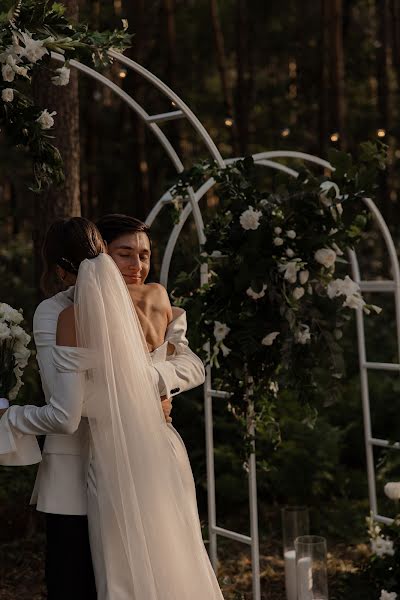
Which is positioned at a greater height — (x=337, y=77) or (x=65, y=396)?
(x=337, y=77)

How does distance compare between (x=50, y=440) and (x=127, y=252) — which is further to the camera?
(x=127, y=252)

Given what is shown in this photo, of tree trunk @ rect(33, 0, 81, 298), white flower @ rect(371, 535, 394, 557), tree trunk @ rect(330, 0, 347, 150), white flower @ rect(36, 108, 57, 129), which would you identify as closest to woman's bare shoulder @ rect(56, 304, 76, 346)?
white flower @ rect(36, 108, 57, 129)

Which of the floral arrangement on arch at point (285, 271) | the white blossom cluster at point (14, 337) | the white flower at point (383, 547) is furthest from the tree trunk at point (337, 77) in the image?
the white blossom cluster at point (14, 337)

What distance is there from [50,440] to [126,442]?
10.5 inches

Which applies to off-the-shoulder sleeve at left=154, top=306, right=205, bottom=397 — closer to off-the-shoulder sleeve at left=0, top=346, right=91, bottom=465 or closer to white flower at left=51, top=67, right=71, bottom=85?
off-the-shoulder sleeve at left=0, top=346, right=91, bottom=465

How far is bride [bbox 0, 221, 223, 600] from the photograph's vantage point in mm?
2861

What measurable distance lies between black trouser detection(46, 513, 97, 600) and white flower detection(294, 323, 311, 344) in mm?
1337

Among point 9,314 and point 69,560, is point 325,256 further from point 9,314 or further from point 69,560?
point 69,560

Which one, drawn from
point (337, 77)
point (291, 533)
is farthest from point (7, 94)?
point (337, 77)

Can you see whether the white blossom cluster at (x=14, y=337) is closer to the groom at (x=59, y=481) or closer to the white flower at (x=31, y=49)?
the groom at (x=59, y=481)

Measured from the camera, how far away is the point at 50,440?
9.96ft

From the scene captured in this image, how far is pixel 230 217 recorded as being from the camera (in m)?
4.35

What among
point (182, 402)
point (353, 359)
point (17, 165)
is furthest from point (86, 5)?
point (182, 402)

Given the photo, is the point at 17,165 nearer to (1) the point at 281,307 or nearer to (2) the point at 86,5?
(2) the point at 86,5
